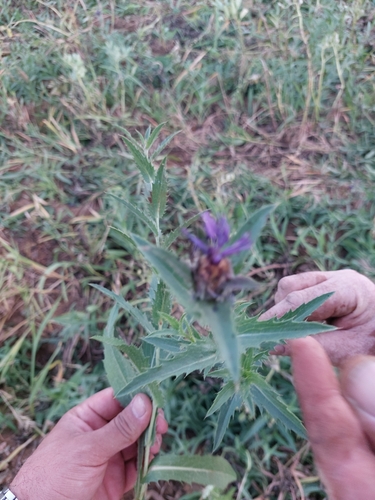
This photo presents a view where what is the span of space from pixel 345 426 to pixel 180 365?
401 millimetres

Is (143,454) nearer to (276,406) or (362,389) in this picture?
(276,406)

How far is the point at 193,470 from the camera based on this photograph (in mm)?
1565

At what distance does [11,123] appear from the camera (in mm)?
3039

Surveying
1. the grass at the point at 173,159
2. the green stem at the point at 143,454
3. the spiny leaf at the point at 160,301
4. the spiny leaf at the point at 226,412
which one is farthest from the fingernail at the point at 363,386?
the grass at the point at 173,159

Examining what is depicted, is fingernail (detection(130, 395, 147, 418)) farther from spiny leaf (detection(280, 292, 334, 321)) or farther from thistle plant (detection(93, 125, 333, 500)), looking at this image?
spiny leaf (detection(280, 292, 334, 321))

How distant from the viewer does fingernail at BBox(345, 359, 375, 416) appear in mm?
948

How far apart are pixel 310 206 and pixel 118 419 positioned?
174 centimetres

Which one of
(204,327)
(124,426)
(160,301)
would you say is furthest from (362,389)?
(124,426)

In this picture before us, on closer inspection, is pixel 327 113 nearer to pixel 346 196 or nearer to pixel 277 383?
pixel 346 196

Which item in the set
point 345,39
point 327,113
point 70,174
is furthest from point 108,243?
point 345,39

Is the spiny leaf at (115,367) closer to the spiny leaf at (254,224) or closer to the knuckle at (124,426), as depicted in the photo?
the knuckle at (124,426)

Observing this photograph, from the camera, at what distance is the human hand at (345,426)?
0.90 metres

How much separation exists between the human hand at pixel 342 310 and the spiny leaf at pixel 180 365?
566 mm

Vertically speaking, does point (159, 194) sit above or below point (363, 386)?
above
